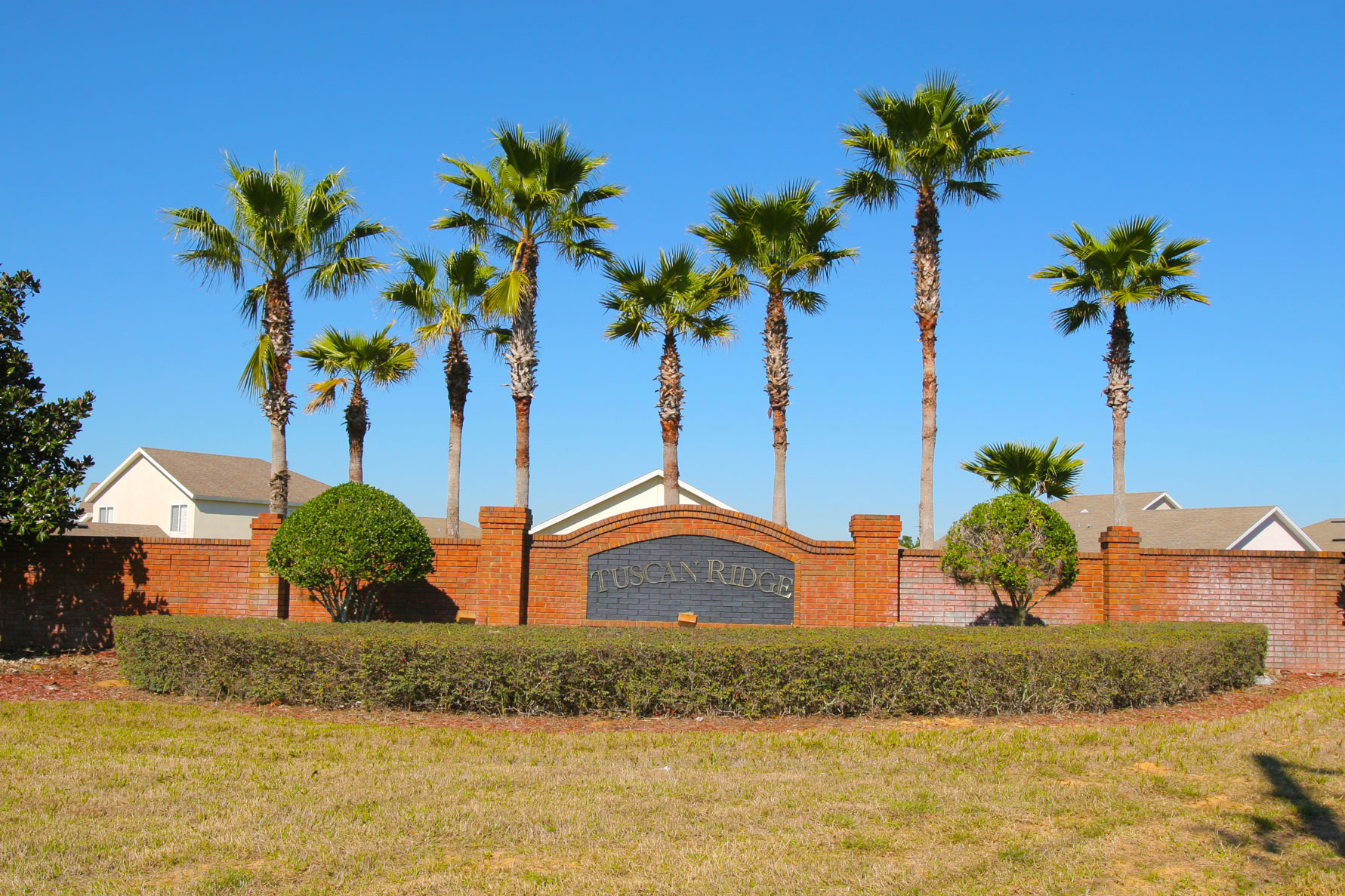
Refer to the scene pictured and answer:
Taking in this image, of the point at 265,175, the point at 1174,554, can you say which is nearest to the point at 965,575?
the point at 1174,554

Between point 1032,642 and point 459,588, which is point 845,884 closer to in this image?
point 1032,642

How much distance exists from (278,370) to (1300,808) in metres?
16.1

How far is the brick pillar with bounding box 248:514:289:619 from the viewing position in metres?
A: 15.4

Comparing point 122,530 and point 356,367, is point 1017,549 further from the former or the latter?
point 122,530

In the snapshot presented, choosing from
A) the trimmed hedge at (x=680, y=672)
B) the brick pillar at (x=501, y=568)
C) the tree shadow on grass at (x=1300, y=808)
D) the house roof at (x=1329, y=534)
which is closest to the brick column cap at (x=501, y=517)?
the brick pillar at (x=501, y=568)

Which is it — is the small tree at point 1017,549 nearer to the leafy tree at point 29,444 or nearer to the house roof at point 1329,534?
the leafy tree at point 29,444

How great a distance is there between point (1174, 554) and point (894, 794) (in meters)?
10.8

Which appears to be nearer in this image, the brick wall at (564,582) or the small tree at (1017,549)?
the small tree at (1017,549)

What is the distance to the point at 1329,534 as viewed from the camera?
135 feet

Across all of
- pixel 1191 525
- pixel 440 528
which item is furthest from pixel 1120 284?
pixel 440 528

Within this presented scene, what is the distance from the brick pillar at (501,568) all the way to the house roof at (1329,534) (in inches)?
1331

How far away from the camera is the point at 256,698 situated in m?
10.9

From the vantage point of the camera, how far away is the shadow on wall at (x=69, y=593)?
15.4 meters

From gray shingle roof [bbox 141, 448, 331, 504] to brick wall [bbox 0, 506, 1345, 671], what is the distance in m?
22.1
